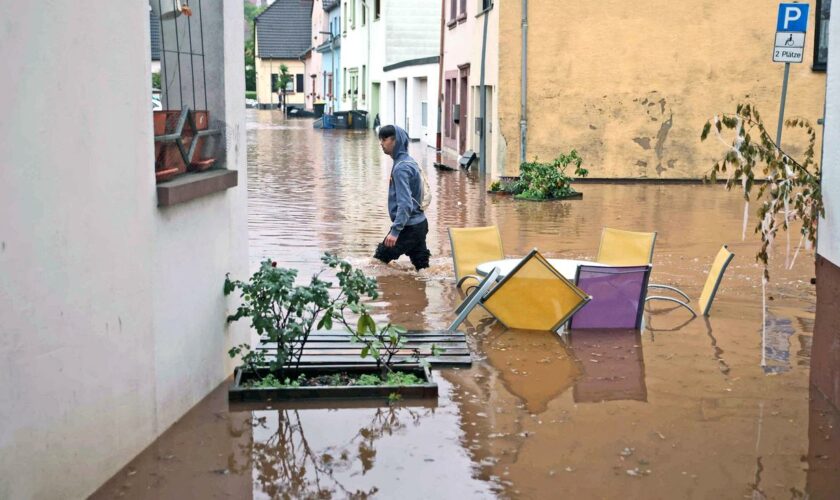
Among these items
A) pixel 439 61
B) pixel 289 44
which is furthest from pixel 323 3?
pixel 439 61

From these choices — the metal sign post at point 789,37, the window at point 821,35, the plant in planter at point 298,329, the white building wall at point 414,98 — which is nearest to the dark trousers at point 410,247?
the plant in planter at point 298,329

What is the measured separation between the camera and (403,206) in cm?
1052

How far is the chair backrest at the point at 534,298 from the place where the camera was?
27.4 feet

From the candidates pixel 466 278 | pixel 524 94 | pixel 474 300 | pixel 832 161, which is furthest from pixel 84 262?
pixel 524 94

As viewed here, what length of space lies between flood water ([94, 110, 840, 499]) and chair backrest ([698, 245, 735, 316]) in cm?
14

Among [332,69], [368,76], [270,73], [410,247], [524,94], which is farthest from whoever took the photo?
[270,73]

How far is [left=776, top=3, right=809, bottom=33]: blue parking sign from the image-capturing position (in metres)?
Answer: 12.1

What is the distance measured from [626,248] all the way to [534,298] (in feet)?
5.95

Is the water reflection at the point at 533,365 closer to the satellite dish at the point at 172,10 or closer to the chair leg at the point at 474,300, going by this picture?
the chair leg at the point at 474,300

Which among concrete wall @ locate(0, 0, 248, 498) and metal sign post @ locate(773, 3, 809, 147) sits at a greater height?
metal sign post @ locate(773, 3, 809, 147)

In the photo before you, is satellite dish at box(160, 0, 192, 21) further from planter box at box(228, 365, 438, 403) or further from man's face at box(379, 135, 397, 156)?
man's face at box(379, 135, 397, 156)

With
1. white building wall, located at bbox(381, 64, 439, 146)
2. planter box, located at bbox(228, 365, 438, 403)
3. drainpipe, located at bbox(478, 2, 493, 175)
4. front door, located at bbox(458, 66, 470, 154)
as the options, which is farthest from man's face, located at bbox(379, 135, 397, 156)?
white building wall, located at bbox(381, 64, 439, 146)

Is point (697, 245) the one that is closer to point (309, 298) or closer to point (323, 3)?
point (309, 298)

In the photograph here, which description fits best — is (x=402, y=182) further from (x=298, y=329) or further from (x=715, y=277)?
(x=298, y=329)
